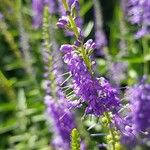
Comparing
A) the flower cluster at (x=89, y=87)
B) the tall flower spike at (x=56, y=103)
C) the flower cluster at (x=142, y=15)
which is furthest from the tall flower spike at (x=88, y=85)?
the flower cluster at (x=142, y=15)

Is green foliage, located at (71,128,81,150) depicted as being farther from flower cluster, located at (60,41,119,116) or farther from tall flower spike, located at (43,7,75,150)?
tall flower spike, located at (43,7,75,150)

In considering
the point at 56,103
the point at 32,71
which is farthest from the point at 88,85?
the point at 32,71

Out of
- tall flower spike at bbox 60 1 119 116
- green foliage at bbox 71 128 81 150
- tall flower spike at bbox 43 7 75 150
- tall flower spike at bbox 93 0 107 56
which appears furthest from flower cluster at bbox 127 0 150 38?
green foliage at bbox 71 128 81 150

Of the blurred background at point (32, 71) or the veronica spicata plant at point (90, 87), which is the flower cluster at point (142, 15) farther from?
the veronica spicata plant at point (90, 87)

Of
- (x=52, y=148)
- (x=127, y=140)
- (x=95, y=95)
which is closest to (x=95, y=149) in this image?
(x=52, y=148)

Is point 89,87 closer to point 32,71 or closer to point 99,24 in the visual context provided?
point 32,71

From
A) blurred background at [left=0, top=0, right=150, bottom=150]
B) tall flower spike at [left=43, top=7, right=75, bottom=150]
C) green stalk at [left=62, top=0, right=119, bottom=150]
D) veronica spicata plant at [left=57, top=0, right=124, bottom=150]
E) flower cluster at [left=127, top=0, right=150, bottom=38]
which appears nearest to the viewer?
green stalk at [left=62, top=0, right=119, bottom=150]

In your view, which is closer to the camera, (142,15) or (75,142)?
(75,142)

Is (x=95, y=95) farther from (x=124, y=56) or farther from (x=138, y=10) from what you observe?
(x=124, y=56)
